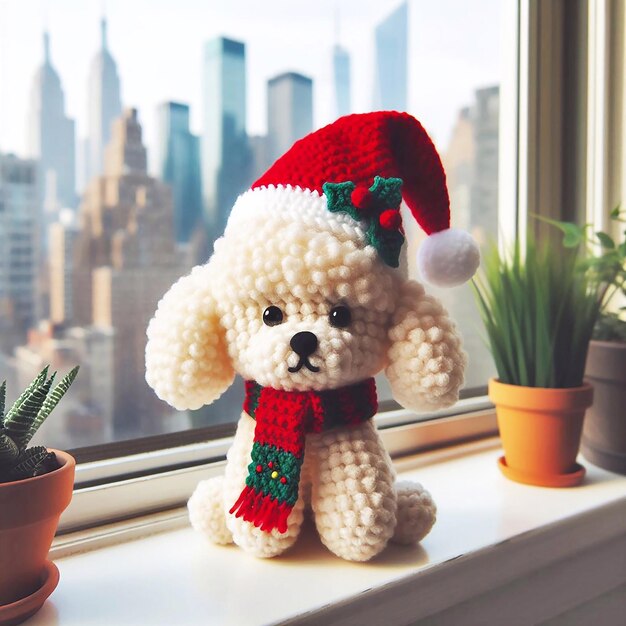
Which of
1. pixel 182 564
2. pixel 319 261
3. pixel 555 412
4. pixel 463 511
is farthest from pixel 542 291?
pixel 182 564

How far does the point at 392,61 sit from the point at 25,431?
727 mm

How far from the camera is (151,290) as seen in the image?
2.44 ft

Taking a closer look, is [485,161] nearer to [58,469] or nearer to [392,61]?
[392,61]

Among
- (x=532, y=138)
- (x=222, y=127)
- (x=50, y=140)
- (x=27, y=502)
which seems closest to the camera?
(x=27, y=502)

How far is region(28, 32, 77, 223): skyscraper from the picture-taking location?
0.66 meters

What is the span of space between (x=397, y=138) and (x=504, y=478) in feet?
1.62

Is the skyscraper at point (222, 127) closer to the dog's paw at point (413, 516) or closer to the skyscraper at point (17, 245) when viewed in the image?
the skyscraper at point (17, 245)

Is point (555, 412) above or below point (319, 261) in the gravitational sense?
below

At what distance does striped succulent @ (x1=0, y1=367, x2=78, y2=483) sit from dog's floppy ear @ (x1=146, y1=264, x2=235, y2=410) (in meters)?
0.07

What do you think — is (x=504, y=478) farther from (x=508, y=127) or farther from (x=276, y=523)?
(x=508, y=127)

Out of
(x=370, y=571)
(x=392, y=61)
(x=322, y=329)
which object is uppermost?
(x=392, y=61)

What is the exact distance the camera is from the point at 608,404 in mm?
870

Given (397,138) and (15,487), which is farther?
(397,138)

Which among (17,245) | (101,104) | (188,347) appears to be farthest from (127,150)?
(188,347)
